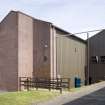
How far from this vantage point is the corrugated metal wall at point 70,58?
38.6 m

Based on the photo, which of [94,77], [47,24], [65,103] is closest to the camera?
[65,103]

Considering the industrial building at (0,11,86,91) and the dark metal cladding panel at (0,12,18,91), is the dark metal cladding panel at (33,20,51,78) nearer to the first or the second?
the industrial building at (0,11,86,91)

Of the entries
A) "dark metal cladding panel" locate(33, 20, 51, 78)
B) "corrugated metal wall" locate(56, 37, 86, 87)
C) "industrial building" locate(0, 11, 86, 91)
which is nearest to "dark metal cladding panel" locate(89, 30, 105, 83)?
"corrugated metal wall" locate(56, 37, 86, 87)

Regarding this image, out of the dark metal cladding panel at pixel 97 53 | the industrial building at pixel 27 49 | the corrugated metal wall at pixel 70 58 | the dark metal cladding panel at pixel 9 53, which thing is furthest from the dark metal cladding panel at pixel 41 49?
the dark metal cladding panel at pixel 97 53

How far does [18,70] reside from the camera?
33750 mm

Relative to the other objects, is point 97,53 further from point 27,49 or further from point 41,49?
point 27,49

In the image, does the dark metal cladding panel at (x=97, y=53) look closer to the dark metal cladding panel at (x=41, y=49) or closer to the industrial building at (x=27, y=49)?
the industrial building at (x=27, y=49)

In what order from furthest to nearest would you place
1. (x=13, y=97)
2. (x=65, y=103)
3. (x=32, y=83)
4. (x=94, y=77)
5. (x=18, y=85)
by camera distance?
(x=94, y=77)
(x=18, y=85)
(x=32, y=83)
(x=13, y=97)
(x=65, y=103)

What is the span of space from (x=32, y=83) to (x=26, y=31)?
6848mm

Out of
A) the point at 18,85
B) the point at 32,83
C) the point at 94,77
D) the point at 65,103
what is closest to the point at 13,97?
the point at 65,103

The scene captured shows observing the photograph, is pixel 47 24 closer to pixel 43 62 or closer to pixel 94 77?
pixel 43 62

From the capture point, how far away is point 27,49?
35.8m

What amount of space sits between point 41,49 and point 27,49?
1.58m

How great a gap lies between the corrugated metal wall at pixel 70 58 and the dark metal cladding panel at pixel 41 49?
208 cm
